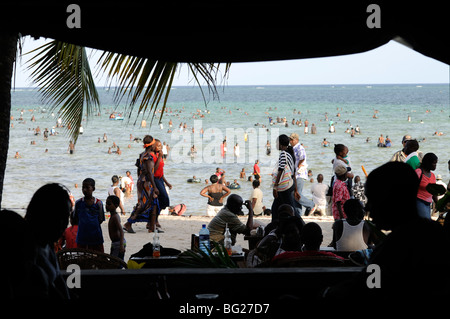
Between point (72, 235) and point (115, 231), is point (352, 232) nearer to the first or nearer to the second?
point (115, 231)

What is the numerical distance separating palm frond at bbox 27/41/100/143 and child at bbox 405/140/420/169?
13.3 ft

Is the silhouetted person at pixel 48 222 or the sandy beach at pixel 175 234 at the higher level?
the silhouetted person at pixel 48 222

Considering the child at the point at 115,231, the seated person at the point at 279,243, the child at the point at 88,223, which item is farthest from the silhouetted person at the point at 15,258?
the child at the point at 115,231

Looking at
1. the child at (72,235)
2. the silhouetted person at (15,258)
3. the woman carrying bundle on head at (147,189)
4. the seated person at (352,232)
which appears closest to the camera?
the silhouetted person at (15,258)

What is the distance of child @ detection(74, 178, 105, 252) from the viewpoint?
604 cm

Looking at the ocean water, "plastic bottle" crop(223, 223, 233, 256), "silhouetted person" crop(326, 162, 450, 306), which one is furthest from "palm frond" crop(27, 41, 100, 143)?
the ocean water

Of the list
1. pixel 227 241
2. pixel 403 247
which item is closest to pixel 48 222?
pixel 403 247

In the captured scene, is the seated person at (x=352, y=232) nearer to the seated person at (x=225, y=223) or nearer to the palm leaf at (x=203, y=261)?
the seated person at (x=225, y=223)

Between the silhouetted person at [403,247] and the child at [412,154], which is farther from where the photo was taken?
the child at [412,154]

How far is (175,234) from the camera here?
907 cm

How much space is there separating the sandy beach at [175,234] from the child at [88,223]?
125cm

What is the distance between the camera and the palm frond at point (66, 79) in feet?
A: 16.1

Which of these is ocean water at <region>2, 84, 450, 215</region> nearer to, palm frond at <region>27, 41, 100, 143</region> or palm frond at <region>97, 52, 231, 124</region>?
palm frond at <region>27, 41, 100, 143</region>

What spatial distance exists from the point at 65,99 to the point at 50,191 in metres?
3.49
